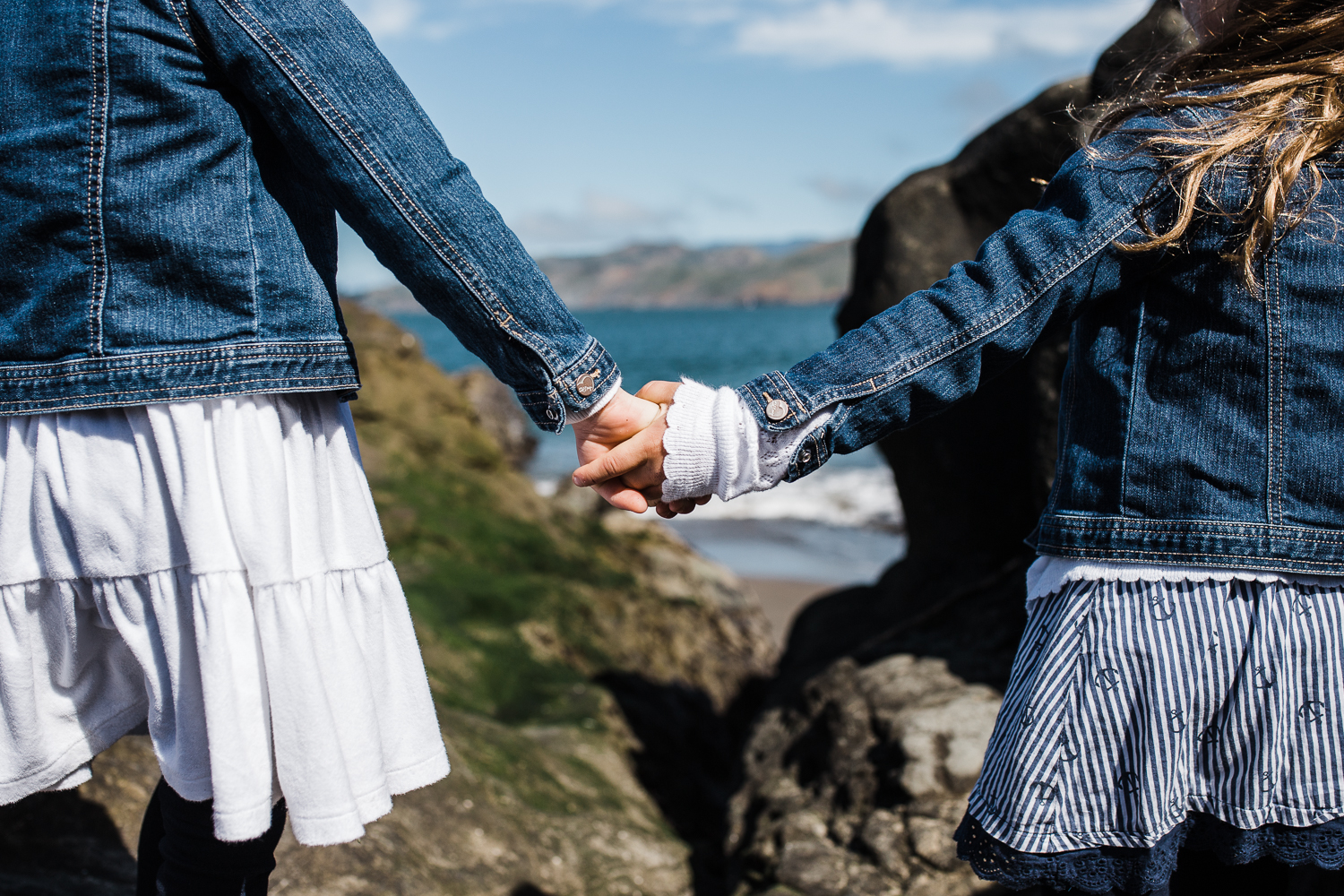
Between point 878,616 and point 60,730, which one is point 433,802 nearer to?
point 60,730

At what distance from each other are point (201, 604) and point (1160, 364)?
140 centimetres

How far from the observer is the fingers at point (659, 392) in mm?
1753

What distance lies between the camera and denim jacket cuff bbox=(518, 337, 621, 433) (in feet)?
5.07

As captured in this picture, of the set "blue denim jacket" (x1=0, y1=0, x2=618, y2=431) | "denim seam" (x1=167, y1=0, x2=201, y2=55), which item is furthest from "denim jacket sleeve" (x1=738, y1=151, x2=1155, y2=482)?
"denim seam" (x1=167, y1=0, x2=201, y2=55)

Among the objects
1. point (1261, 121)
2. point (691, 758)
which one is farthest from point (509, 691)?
point (1261, 121)

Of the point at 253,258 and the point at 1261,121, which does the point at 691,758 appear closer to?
the point at 253,258

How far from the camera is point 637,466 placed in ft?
5.62

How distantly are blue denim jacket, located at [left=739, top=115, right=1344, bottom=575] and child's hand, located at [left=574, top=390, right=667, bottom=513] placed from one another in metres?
0.24

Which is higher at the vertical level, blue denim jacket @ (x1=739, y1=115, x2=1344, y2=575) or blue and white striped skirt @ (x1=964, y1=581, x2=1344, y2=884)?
blue denim jacket @ (x1=739, y1=115, x2=1344, y2=575)

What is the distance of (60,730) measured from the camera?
1498mm

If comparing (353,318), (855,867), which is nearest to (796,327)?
A: (353,318)

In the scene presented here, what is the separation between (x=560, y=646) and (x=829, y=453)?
284cm

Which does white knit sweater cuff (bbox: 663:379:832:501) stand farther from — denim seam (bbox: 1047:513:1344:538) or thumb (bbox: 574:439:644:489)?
denim seam (bbox: 1047:513:1344:538)

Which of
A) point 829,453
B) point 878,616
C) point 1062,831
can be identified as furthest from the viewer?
point 878,616
